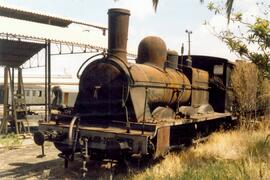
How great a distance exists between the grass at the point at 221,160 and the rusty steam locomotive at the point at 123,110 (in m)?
0.39

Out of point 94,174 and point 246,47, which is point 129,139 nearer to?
point 94,174

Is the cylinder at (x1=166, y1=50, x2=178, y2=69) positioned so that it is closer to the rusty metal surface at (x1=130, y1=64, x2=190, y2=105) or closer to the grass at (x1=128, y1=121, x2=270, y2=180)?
the rusty metal surface at (x1=130, y1=64, x2=190, y2=105)

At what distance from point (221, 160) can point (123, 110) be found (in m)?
2.39

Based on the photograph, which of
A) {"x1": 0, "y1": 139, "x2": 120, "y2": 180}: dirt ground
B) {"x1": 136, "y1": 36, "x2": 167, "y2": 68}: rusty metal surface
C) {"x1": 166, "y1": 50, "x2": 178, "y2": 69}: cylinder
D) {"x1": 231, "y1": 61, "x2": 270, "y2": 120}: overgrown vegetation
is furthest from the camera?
{"x1": 231, "y1": 61, "x2": 270, "y2": 120}: overgrown vegetation

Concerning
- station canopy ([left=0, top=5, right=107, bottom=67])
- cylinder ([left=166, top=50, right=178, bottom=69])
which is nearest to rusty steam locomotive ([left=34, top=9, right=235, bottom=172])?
cylinder ([left=166, top=50, right=178, bottom=69])

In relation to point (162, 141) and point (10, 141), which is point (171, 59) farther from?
point (10, 141)

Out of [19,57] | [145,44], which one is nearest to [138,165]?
[145,44]

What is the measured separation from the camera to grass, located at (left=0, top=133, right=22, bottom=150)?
12.3 metres

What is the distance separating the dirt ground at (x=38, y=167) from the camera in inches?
325

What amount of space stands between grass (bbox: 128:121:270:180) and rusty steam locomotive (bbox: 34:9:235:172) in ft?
1.30

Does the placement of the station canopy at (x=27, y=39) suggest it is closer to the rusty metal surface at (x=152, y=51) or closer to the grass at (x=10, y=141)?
the grass at (x=10, y=141)

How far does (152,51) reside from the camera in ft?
33.5

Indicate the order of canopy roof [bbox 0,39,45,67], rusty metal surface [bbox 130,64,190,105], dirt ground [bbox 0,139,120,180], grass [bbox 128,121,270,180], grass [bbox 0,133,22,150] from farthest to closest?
canopy roof [bbox 0,39,45,67] → grass [bbox 0,133,22,150] → rusty metal surface [bbox 130,64,190,105] → dirt ground [bbox 0,139,120,180] → grass [bbox 128,121,270,180]

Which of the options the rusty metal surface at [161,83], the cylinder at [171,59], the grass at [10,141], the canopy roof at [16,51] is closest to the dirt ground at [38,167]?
the grass at [10,141]
